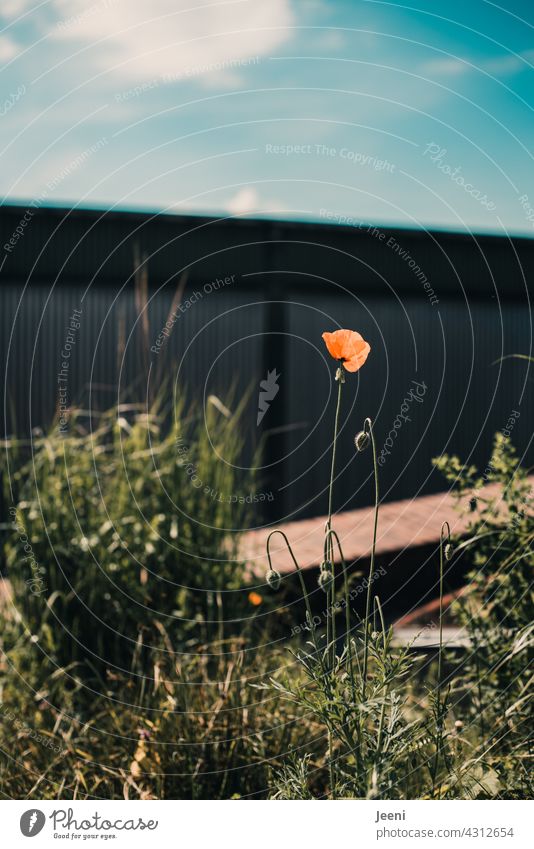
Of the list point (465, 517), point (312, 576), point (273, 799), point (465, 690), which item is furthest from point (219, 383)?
point (273, 799)

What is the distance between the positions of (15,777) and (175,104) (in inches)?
70.1

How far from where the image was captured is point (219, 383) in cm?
584

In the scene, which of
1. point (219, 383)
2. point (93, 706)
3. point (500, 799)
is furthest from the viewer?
point (219, 383)

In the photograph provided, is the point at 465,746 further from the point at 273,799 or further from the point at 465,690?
the point at 273,799
